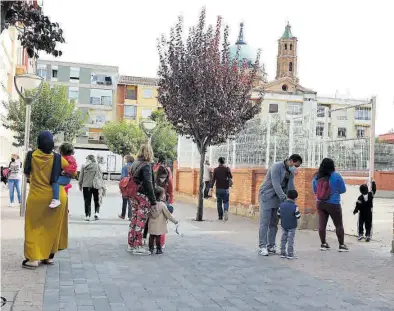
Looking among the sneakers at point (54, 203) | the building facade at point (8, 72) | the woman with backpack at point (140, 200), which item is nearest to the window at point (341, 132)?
the woman with backpack at point (140, 200)

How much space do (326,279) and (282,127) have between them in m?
8.54

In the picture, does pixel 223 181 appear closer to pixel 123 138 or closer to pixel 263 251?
pixel 263 251

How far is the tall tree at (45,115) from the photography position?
38625 millimetres

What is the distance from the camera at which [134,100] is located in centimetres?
8269

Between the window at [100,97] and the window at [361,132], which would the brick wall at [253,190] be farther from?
the window at [100,97]

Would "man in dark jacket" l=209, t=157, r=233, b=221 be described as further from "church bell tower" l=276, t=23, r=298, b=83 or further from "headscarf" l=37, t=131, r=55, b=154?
"church bell tower" l=276, t=23, r=298, b=83

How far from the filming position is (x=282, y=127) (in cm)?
1585

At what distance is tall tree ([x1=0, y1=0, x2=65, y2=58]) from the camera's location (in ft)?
18.8

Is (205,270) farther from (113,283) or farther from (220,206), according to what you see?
(220,206)

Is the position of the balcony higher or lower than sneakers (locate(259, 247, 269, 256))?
higher

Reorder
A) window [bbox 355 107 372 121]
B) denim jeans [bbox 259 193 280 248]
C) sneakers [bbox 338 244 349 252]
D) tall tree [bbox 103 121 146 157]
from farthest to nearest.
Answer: tall tree [bbox 103 121 146 157] < window [bbox 355 107 372 121] < sneakers [bbox 338 244 349 252] < denim jeans [bbox 259 193 280 248]

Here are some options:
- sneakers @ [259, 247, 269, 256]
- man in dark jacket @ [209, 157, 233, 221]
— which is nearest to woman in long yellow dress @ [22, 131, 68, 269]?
sneakers @ [259, 247, 269, 256]

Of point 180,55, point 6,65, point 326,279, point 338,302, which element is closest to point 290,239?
point 326,279

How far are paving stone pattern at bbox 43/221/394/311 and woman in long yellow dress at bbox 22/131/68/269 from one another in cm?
29
